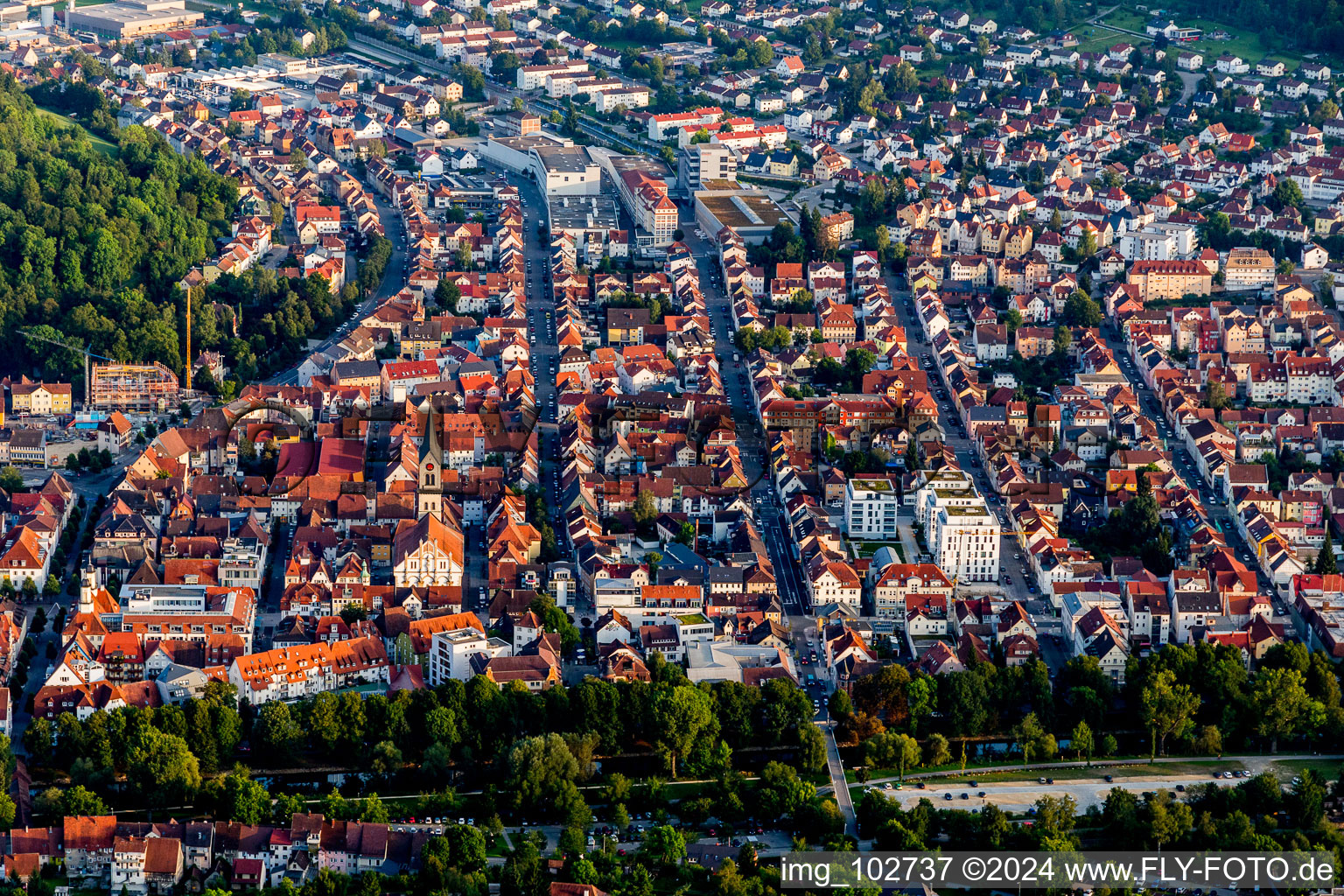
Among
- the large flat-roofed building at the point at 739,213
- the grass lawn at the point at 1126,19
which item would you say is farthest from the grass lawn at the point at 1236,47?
the large flat-roofed building at the point at 739,213

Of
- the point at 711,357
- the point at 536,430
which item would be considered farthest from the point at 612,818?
the point at 711,357

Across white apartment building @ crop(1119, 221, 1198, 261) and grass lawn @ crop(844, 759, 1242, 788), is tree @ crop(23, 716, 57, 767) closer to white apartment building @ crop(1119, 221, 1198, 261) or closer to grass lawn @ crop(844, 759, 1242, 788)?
grass lawn @ crop(844, 759, 1242, 788)

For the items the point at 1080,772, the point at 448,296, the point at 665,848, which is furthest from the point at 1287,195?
the point at 665,848

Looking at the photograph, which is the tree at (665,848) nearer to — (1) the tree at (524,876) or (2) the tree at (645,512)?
(1) the tree at (524,876)

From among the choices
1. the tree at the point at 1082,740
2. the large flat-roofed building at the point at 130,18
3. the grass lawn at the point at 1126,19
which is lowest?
the large flat-roofed building at the point at 130,18

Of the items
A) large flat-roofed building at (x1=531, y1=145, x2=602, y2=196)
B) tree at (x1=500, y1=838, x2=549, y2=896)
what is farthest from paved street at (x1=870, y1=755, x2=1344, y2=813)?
large flat-roofed building at (x1=531, y1=145, x2=602, y2=196)
